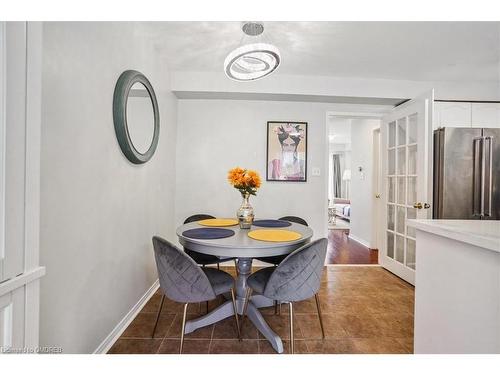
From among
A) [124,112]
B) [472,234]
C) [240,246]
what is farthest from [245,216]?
[472,234]

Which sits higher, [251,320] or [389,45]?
[389,45]

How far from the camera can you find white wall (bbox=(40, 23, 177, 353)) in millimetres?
1024

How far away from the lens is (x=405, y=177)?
2.58 m

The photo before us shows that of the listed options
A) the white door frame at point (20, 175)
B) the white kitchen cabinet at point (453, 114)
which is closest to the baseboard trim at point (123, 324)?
the white door frame at point (20, 175)

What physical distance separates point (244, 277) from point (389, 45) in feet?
8.13

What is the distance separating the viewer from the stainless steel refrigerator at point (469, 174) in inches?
88.3

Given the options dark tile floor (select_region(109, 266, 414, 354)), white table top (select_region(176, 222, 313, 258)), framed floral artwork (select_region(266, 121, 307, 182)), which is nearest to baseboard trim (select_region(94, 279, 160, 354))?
dark tile floor (select_region(109, 266, 414, 354))

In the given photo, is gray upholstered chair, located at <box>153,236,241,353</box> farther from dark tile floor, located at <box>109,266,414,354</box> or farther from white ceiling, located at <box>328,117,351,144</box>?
white ceiling, located at <box>328,117,351,144</box>

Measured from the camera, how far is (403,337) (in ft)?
5.34

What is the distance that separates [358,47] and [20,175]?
261 cm

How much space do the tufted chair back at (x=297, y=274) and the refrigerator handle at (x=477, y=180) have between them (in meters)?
2.00

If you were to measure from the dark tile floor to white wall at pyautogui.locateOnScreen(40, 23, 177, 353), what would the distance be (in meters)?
0.26
